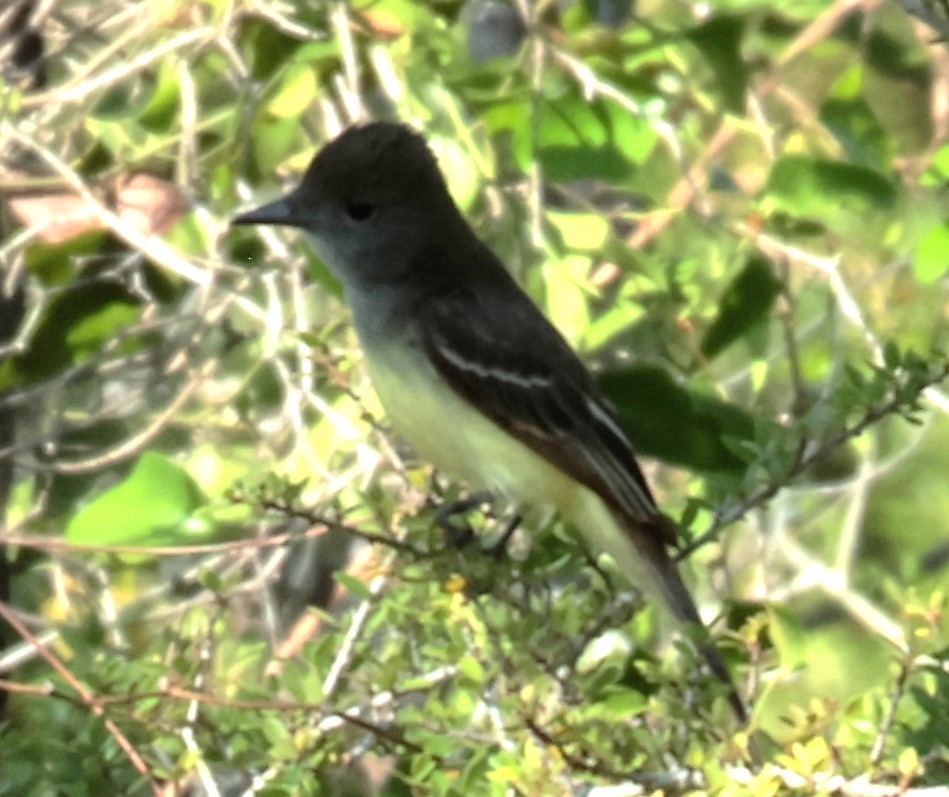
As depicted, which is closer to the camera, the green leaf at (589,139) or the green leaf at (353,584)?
the green leaf at (353,584)

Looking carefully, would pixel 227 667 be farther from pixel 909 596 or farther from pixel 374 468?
pixel 909 596

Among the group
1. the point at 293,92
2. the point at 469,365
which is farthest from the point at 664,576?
the point at 293,92

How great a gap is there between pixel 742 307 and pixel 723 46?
39 centimetres

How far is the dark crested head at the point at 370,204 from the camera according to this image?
280 cm

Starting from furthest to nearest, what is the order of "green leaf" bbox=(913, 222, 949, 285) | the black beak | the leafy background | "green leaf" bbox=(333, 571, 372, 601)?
the black beak < "green leaf" bbox=(913, 222, 949, 285) < "green leaf" bbox=(333, 571, 372, 601) < the leafy background

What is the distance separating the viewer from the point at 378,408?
280cm

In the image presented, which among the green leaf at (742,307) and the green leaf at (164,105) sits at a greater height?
the green leaf at (164,105)

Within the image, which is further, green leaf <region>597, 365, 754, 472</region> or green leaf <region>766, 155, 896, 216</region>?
green leaf <region>766, 155, 896, 216</region>

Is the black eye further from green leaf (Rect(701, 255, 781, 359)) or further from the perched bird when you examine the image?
green leaf (Rect(701, 255, 781, 359))

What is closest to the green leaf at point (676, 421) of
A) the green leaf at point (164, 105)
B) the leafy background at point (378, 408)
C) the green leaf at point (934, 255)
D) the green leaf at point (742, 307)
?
the leafy background at point (378, 408)

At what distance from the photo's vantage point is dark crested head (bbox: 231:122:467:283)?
2.80 m

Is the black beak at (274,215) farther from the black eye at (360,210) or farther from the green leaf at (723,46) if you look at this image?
the green leaf at (723,46)

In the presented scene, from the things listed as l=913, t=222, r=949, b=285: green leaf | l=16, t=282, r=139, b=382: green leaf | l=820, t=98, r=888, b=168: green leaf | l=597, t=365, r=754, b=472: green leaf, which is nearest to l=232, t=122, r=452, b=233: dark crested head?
l=16, t=282, r=139, b=382: green leaf

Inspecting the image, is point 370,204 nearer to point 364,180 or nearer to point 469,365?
point 364,180
